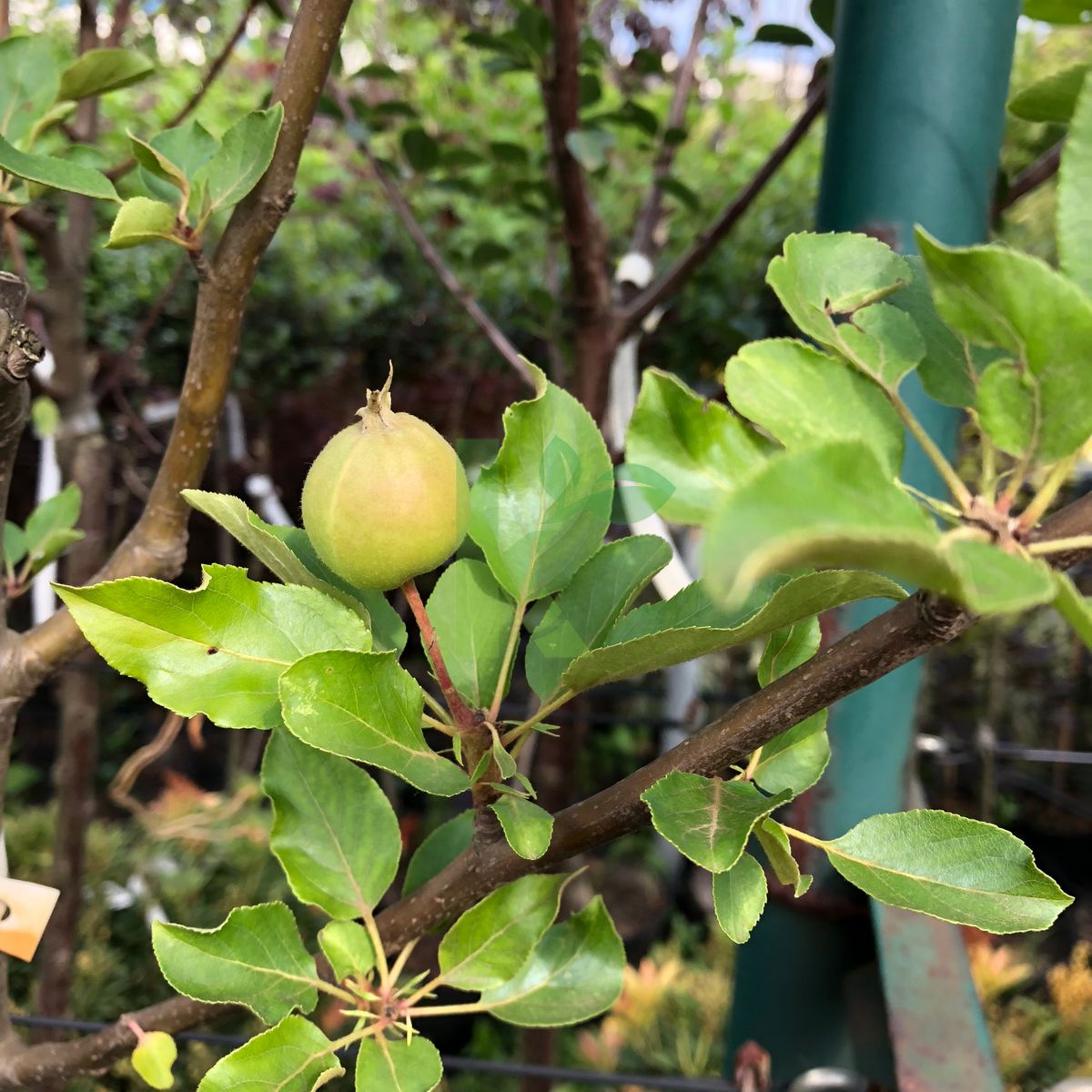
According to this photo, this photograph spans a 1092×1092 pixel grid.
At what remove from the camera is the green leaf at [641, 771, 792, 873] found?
22cm

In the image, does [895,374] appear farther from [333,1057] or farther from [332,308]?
[332,308]

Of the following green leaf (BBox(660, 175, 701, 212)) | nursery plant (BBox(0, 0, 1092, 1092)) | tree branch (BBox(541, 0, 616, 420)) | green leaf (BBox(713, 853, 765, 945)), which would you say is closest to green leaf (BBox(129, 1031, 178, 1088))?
nursery plant (BBox(0, 0, 1092, 1092))

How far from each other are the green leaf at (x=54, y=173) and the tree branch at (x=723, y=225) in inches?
21.4

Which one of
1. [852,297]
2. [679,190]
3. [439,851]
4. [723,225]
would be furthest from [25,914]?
[679,190]

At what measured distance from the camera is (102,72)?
46cm

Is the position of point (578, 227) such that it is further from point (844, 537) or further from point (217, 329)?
point (844, 537)

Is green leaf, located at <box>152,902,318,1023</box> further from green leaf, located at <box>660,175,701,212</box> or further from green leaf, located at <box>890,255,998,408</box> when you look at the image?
green leaf, located at <box>660,175,701,212</box>

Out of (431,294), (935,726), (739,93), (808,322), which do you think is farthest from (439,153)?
(739,93)

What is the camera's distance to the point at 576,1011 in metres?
0.35

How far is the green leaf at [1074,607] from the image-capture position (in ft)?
0.53

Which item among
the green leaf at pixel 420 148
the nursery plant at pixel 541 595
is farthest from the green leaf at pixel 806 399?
the green leaf at pixel 420 148

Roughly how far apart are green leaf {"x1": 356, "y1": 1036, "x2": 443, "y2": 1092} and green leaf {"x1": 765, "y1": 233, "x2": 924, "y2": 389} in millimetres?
249

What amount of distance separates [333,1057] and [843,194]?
0.47m

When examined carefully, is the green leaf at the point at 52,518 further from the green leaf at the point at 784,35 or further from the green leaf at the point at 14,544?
the green leaf at the point at 784,35
